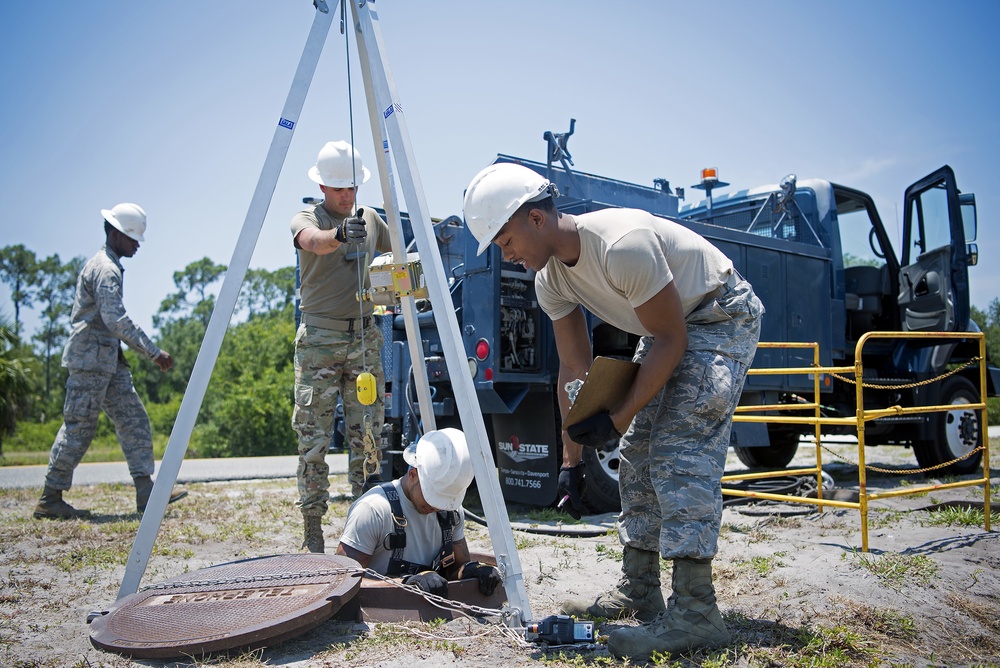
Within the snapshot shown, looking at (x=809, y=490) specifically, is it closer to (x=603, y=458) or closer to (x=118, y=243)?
(x=603, y=458)

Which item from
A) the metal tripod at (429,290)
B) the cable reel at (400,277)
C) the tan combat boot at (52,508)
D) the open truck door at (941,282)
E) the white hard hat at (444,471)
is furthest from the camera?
A: the open truck door at (941,282)

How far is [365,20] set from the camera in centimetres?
357

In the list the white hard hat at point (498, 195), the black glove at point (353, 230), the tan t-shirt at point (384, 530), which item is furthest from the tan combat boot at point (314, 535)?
the white hard hat at point (498, 195)

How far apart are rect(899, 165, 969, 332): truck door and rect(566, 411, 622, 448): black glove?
683cm

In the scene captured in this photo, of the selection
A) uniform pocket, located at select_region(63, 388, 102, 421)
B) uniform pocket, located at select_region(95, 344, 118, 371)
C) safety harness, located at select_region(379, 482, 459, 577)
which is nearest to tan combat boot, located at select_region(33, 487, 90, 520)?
uniform pocket, located at select_region(63, 388, 102, 421)

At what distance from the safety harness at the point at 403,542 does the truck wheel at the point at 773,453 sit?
6.68 m

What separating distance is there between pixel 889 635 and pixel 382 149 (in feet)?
9.98

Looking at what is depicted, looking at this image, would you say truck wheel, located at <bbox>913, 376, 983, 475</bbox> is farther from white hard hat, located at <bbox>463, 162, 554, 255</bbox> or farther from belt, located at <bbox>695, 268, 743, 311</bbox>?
white hard hat, located at <bbox>463, 162, 554, 255</bbox>

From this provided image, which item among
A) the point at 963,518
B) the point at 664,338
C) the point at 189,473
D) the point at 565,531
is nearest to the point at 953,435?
the point at 963,518

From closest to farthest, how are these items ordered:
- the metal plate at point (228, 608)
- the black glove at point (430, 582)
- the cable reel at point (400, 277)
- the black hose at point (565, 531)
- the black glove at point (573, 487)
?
1. the metal plate at point (228, 608)
2. the black glove at point (573, 487)
3. the black glove at point (430, 582)
4. the cable reel at point (400, 277)
5. the black hose at point (565, 531)

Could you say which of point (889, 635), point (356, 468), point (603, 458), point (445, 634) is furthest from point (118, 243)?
point (889, 635)

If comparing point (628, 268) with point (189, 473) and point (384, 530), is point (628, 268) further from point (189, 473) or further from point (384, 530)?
point (189, 473)

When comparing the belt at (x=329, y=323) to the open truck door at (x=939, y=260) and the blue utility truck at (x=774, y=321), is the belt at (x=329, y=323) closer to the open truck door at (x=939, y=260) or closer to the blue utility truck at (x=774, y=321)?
the blue utility truck at (x=774, y=321)

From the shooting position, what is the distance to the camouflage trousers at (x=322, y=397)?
4.43 m
